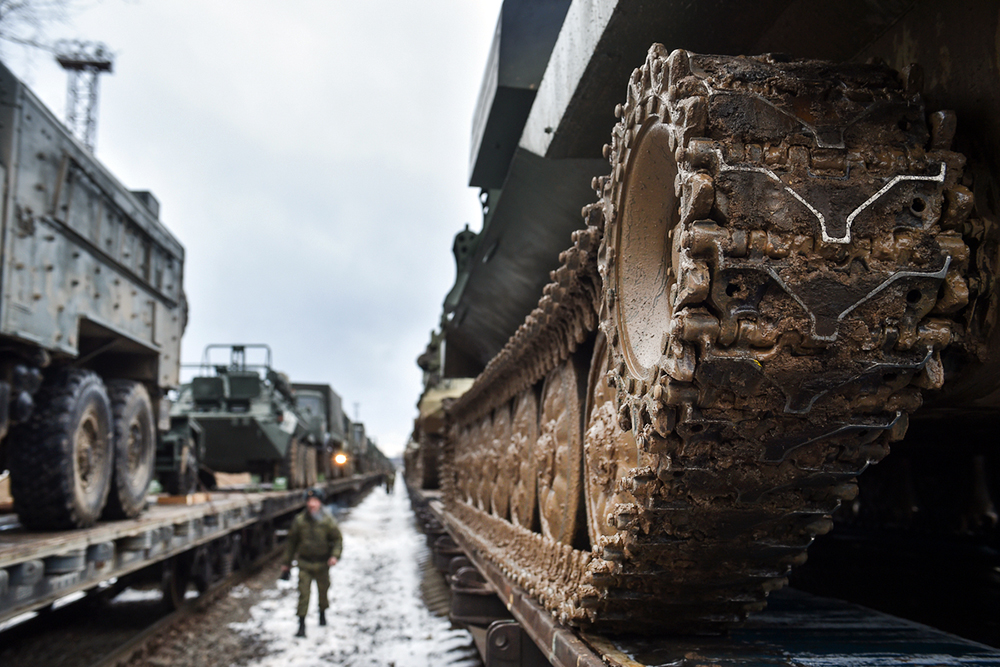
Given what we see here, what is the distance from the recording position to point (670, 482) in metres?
2.13

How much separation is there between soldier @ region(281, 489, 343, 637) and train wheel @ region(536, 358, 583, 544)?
13.8 feet

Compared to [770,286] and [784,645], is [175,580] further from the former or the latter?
[770,286]

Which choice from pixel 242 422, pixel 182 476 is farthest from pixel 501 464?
pixel 242 422

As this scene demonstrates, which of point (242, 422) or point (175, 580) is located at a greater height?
point (242, 422)

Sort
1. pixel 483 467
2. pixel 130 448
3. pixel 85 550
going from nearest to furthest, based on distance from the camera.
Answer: pixel 85 550
pixel 483 467
pixel 130 448

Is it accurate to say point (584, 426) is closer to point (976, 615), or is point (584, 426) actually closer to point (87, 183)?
point (976, 615)

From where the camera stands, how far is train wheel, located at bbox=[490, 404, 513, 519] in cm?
532

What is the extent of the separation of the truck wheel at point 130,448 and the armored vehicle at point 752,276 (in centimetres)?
427

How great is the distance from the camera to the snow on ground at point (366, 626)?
6055 millimetres

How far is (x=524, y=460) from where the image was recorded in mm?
4766

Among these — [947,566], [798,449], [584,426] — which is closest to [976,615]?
[947,566]

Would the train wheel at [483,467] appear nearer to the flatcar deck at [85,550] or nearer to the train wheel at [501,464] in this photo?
the train wheel at [501,464]

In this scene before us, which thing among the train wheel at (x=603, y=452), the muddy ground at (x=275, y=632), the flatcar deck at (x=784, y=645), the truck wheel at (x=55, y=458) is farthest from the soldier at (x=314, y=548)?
the train wheel at (x=603, y=452)

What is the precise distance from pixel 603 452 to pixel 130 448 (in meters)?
5.50
